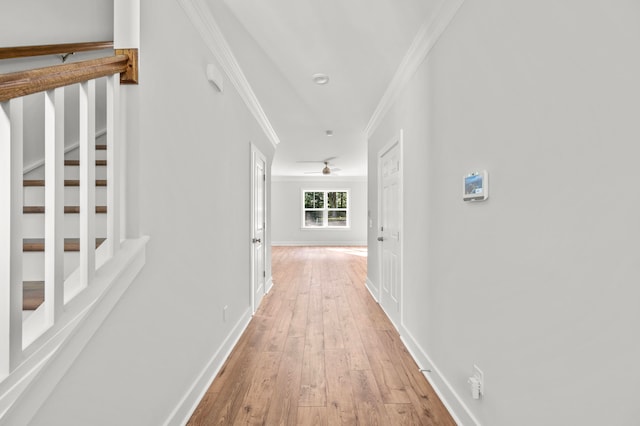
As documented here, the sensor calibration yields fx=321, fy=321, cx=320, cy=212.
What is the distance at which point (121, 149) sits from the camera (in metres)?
1.29

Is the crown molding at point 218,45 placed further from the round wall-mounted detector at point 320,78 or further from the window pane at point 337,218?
the window pane at point 337,218

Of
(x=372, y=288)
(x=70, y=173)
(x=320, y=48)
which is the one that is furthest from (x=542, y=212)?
(x=372, y=288)

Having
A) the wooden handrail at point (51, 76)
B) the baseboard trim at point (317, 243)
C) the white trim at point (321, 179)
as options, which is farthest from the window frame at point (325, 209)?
the wooden handrail at point (51, 76)

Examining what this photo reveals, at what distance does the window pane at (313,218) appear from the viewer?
1131 cm

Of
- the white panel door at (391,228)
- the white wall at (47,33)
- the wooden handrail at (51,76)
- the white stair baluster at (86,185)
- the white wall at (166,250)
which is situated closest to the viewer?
the wooden handrail at (51,76)

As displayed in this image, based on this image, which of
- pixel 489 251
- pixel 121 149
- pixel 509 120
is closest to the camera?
pixel 121 149

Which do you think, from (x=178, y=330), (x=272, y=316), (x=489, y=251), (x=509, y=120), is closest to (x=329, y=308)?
(x=272, y=316)

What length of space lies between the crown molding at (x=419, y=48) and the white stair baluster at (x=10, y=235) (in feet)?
6.84

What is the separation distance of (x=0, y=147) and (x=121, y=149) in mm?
549

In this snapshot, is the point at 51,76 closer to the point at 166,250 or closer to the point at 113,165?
the point at 113,165

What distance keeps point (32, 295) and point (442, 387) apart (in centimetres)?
220

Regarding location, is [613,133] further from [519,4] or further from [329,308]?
[329,308]

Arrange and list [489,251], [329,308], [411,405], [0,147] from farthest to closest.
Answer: [329,308] < [411,405] < [489,251] < [0,147]

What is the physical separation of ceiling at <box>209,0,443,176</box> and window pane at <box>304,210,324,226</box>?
272 inches
